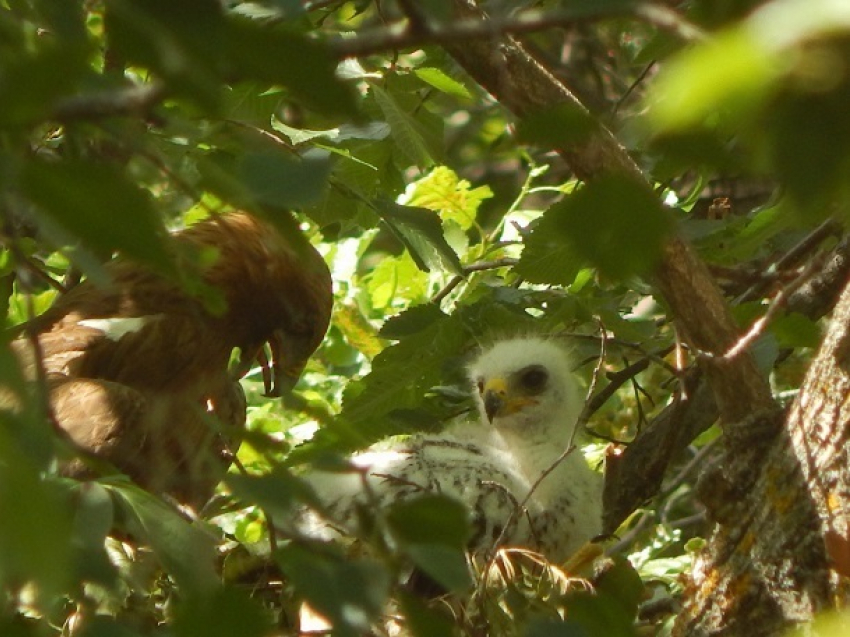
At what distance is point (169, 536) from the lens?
1906 mm

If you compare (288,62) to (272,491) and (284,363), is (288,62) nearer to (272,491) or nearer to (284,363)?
(272,491)

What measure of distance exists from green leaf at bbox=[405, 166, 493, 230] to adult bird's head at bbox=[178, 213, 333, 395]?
418mm

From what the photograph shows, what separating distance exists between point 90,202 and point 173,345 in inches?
127

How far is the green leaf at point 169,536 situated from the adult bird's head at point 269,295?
2.30 metres

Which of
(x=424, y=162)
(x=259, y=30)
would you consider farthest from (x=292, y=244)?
(x=424, y=162)

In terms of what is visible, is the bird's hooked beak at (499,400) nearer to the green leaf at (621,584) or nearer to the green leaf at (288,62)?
the green leaf at (621,584)

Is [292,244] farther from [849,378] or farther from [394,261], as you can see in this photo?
[394,261]

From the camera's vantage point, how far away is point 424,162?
139 inches

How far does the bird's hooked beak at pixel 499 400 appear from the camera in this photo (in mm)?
4109

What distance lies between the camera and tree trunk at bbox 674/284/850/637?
2262mm

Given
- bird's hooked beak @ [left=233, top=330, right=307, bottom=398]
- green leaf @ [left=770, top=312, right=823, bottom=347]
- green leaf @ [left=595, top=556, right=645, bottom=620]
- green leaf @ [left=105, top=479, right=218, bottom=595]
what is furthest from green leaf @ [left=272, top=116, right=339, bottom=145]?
green leaf @ [left=105, top=479, right=218, bottom=595]

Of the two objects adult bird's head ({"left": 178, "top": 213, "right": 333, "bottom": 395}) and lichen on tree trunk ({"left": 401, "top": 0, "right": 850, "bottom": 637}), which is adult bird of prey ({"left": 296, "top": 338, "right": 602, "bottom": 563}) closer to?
lichen on tree trunk ({"left": 401, "top": 0, "right": 850, "bottom": 637})

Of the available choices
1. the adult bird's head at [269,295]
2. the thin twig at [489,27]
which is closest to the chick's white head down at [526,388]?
the adult bird's head at [269,295]

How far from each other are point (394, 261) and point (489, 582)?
85.2 inches
